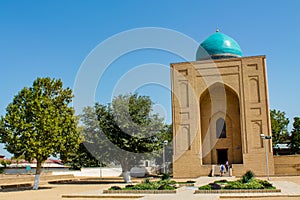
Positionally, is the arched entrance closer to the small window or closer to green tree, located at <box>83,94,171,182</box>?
the small window

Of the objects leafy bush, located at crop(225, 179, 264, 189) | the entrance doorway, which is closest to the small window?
the entrance doorway

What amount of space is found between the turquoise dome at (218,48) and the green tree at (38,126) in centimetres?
1641

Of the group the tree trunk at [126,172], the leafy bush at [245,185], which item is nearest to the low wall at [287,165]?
the tree trunk at [126,172]

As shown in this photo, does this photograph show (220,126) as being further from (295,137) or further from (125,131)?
(295,137)

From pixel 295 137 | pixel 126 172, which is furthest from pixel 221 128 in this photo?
pixel 295 137

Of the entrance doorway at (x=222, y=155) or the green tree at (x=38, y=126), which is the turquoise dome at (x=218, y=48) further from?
the green tree at (x=38, y=126)

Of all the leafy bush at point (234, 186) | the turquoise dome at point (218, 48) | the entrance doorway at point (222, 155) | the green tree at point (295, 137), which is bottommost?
the leafy bush at point (234, 186)

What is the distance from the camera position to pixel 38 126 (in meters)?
21.9

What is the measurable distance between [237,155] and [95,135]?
44.3ft

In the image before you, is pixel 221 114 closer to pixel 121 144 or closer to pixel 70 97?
pixel 121 144

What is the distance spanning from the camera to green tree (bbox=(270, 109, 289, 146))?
4478 cm

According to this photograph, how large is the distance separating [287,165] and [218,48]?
12333mm

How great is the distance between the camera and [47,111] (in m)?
22.3

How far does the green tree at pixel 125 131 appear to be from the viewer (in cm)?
2762
